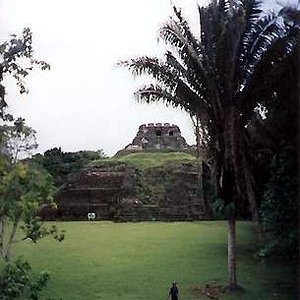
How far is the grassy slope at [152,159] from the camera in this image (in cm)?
2795

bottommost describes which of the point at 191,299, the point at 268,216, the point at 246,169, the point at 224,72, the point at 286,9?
the point at 191,299

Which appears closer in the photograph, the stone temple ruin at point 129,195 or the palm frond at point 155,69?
the palm frond at point 155,69

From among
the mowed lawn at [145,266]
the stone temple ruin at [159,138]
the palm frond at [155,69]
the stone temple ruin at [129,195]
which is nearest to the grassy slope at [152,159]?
the stone temple ruin at [129,195]

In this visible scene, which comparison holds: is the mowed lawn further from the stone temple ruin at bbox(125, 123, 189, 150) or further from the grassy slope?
the stone temple ruin at bbox(125, 123, 189, 150)

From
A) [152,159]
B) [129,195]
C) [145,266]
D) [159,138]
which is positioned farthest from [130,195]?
[145,266]

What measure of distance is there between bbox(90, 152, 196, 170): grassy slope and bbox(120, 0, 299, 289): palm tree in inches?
724

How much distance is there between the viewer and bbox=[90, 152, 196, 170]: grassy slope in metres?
28.0

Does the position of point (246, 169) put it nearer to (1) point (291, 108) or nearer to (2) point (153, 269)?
(1) point (291, 108)

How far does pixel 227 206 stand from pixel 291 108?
1.82 m

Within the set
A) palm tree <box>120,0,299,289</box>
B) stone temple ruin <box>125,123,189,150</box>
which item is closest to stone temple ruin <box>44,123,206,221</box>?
stone temple ruin <box>125,123,189,150</box>

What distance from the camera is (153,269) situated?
34.7 ft

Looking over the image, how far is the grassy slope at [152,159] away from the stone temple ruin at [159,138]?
1.99 meters

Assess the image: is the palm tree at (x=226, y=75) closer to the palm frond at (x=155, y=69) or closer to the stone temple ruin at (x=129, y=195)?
the palm frond at (x=155, y=69)

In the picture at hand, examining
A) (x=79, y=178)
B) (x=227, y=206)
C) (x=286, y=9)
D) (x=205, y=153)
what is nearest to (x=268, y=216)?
(x=227, y=206)
